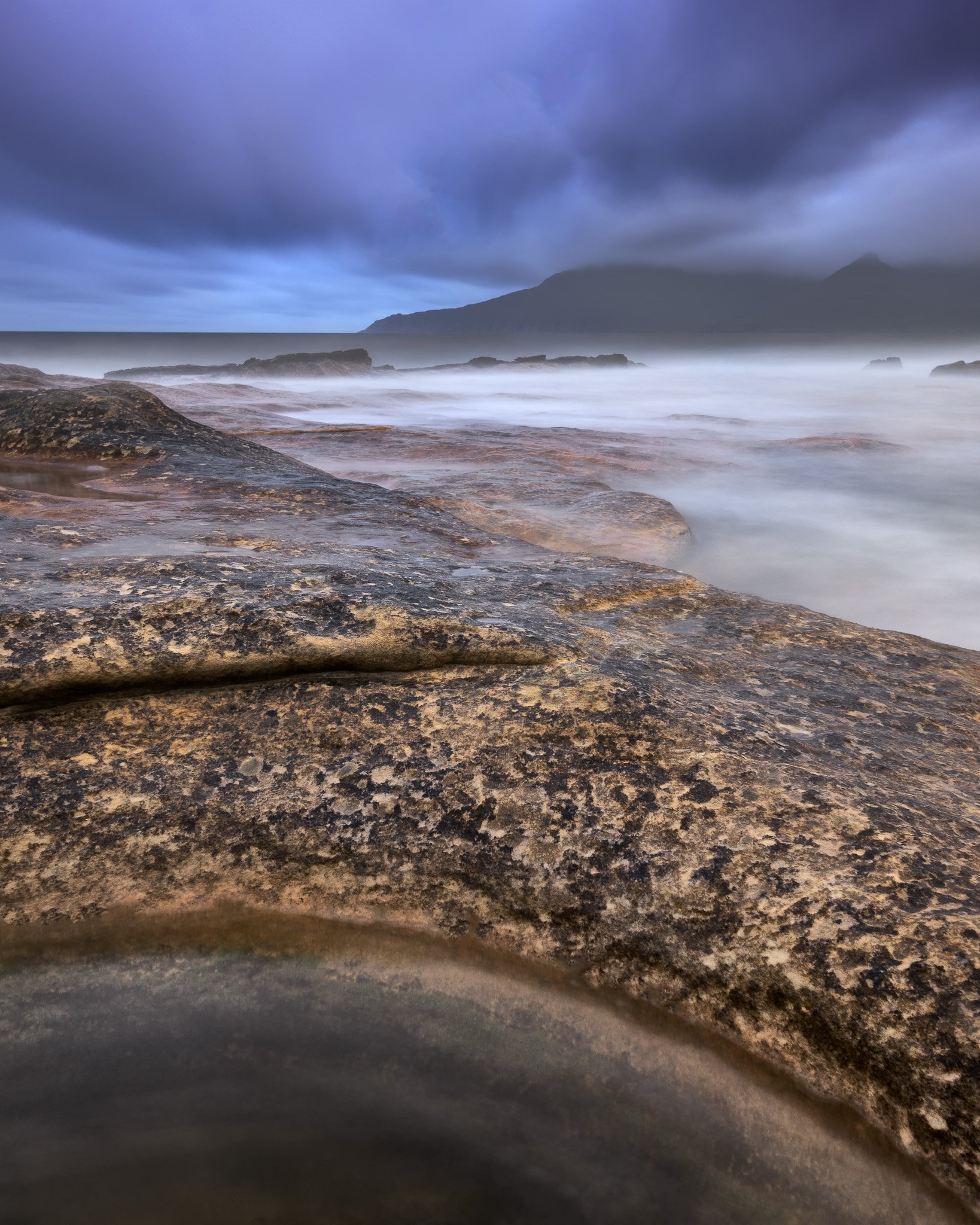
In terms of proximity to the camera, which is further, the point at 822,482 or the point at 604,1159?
the point at 822,482

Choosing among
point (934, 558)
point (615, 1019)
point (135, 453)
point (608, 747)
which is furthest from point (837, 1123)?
point (934, 558)

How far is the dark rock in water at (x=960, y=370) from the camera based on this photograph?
5147 centimetres

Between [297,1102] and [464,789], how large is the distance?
2.43 feet

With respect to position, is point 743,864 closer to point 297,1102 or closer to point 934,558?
point 297,1102

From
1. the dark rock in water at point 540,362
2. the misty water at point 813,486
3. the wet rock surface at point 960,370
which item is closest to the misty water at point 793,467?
the misty water at point 813,486

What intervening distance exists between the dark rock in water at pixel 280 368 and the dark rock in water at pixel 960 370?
39578 millimetres

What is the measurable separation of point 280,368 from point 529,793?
42494 millimetres

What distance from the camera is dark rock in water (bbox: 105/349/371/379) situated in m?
38.8

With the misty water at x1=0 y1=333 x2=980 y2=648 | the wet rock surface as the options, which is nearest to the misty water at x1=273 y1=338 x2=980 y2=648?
the misty water at x1=0 y1=333 x2=980 y2=648

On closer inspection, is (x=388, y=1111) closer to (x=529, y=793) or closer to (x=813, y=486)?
(x=529, y=793)

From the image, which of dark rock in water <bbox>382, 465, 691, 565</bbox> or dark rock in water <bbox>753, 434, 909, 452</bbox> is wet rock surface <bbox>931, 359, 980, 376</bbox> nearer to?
dark rock in water <bbox>753, 434, 909, 452</bbox>

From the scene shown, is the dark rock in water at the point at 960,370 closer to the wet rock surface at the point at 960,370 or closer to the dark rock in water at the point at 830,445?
the wet rock surface at the point at 960,370

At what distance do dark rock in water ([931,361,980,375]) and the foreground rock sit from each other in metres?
59.6

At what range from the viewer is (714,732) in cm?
206
